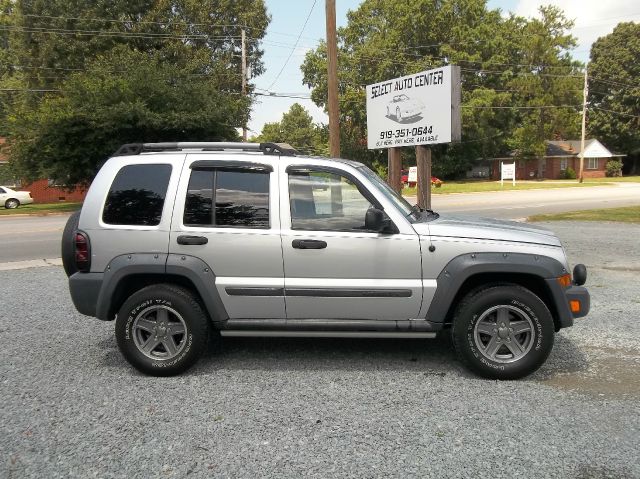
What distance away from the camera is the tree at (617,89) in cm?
6519

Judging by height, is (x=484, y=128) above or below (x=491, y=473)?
above

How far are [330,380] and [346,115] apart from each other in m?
52.9

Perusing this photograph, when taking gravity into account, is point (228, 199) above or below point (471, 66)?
below

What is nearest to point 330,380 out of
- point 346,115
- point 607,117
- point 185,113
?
point 185,113

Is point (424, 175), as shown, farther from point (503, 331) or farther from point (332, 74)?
point (503, 331)

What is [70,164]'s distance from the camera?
2461cm

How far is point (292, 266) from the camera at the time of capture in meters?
4.25

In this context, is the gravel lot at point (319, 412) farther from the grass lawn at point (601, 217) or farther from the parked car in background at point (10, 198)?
the parked car in background at point (10, 198)

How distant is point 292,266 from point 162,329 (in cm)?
120

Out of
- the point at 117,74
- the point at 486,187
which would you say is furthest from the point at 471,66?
the point at 117,74

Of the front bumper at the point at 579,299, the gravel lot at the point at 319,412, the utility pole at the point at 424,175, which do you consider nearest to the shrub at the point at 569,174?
the utility pole at the point at 424,175

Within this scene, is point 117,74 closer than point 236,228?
No

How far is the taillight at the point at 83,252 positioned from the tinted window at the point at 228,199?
832 millimetres

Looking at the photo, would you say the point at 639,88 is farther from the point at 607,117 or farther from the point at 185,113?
the point at 185,113
